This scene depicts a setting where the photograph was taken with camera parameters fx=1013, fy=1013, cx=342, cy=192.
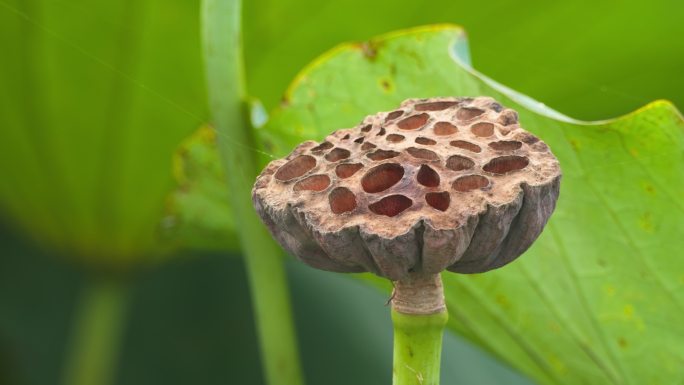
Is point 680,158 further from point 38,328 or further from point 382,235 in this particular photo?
point 38,328

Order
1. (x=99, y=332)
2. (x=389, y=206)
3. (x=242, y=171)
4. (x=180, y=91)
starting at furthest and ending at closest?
(x=99, y=332), (x=180, y=91), (x=242, y=171), (x=389, y=206)

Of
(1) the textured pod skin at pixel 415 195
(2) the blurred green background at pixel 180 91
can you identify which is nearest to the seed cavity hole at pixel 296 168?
(1) the textured pod skin at pixel 415 195

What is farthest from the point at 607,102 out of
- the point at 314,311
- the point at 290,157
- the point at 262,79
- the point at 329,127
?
the point at 290,157

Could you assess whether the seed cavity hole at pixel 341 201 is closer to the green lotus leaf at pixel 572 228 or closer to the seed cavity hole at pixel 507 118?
the seed cavity hole at pixel 507 118

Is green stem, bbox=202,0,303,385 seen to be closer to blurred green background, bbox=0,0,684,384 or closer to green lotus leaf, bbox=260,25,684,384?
green lotus leaf, bbox=260,25,684,384

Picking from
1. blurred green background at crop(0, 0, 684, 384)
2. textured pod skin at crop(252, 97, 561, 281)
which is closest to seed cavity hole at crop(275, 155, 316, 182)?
textured pod skin at crop(252, 97, 561, 281)

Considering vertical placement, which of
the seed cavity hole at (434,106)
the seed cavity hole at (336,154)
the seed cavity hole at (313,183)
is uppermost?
the seed cavity hole at (434,106)

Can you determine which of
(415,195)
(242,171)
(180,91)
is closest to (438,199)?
(415,195)

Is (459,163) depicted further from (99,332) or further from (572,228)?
(99,332)
